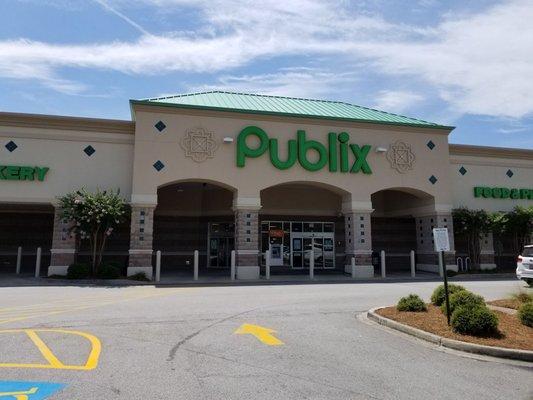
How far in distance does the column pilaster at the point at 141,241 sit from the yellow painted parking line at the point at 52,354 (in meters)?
12.6

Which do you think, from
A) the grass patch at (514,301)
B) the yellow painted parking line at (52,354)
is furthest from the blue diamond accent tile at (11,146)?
the grass patch at (514,301)

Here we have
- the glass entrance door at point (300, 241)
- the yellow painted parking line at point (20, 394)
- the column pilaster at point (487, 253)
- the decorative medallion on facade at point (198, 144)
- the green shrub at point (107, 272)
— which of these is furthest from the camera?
the glass entrance door at point (300, 241)

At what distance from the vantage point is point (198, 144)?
890 inches

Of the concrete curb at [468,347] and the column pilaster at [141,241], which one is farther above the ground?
the column pilaster at [141,241]

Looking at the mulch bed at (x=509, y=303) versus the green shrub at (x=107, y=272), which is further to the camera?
the green shrub at (x=107, y=272)

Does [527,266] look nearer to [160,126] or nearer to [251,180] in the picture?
[251,180]

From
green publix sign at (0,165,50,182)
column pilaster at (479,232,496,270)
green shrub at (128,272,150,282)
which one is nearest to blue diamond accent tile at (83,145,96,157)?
green publix sign at (0,165,50,182)

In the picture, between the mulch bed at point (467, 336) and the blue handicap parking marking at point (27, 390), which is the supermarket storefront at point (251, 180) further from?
the blue handicap parking marking at point (27, 390)

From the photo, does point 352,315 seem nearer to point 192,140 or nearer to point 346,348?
point 346,348

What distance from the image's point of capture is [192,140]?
890 inches

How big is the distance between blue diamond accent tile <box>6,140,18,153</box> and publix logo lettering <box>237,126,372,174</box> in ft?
35.3

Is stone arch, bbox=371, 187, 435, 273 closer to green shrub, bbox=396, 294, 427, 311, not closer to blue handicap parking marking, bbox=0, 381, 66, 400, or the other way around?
green shrub, bbox=396, 294, 427, 311

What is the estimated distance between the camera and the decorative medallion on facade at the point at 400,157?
25.2 m

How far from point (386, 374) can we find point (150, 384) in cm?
307
